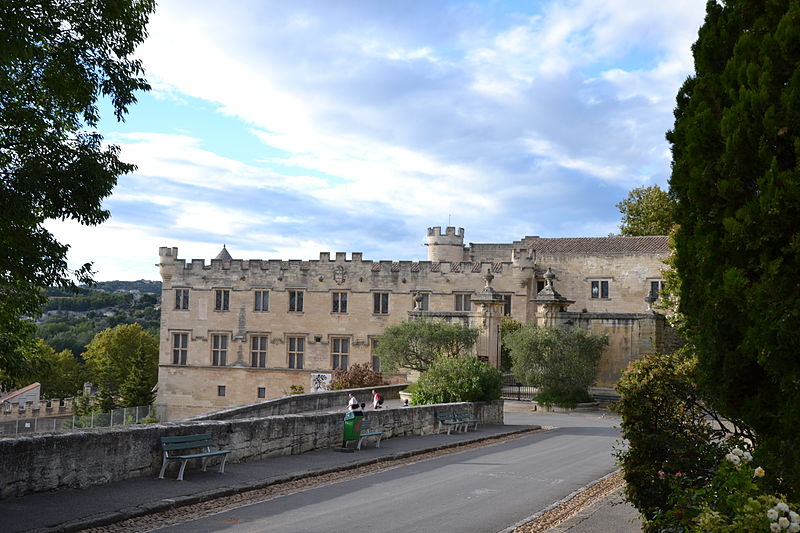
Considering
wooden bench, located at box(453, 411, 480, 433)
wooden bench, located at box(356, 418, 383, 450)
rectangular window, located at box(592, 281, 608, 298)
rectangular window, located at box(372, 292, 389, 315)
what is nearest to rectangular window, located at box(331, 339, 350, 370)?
rectangular window, located at box(372, 292, 389, 315)

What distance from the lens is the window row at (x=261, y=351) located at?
4694 cm

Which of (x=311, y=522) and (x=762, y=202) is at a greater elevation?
(x=762, y=202)

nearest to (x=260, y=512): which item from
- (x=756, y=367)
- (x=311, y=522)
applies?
(x=311, y=522)

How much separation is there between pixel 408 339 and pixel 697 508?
2869cm

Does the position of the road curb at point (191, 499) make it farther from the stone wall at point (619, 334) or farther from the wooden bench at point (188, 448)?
the stone wall at point (619, 334)

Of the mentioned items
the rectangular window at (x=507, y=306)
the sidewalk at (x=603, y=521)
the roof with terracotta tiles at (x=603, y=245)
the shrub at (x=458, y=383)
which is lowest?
the sidewalk at (x=603, y=521)

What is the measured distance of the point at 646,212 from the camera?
52.2 meters

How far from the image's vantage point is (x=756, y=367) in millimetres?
7297

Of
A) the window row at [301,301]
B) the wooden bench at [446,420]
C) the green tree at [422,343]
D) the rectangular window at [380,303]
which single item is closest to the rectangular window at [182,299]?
the window row at [301,301]

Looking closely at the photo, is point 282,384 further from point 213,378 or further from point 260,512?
point 260,512

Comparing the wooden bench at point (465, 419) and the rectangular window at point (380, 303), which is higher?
the rectangular window at point (380, 303)

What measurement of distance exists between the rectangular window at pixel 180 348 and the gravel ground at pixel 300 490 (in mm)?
35726

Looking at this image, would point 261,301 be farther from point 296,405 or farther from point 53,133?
point 53,133

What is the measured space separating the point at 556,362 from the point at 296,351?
20.4 metres
